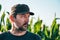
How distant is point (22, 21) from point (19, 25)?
0.11ft

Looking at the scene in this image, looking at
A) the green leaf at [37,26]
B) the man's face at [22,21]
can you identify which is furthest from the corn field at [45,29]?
the man's face at [22,21]

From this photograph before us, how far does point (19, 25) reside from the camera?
1129 mm

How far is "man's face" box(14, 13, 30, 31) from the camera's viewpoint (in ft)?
3.62

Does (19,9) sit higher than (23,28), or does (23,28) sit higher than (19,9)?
(19,9)

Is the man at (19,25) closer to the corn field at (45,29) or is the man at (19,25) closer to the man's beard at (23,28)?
the man's beard at (23,28)

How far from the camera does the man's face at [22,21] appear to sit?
3.62 ft

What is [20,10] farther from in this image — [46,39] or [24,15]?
[46,39]

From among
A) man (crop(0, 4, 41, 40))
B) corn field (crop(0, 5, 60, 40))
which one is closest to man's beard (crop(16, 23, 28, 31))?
man (crop(0, 4, 41, 40))

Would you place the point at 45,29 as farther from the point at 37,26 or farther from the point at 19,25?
the point at 19,25

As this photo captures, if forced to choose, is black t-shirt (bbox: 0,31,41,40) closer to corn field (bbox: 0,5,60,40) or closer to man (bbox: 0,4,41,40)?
man (bbox: 0,4,41,40)

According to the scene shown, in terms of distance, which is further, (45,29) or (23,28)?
(45,29)

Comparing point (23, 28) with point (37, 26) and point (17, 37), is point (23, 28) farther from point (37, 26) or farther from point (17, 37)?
point (37, 26)

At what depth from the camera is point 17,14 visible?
3.65 feet

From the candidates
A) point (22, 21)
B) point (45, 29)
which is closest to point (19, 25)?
point (22, 21)
